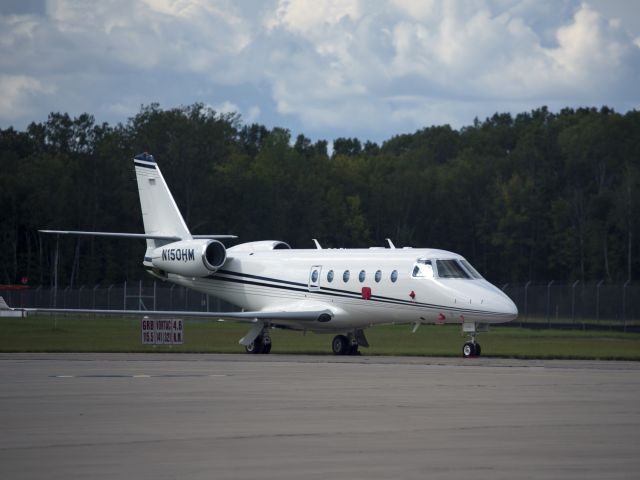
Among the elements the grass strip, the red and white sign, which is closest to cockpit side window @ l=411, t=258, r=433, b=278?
the grass strip

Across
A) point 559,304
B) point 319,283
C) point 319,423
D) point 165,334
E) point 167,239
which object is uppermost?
point 167,239

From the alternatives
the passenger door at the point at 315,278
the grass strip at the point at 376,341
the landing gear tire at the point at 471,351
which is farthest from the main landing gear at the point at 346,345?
the landing gear tire at the point at 471,351

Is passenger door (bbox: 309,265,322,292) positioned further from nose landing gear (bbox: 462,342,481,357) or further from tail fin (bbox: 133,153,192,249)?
nose landing gear (bbox: 462,342,481,357)

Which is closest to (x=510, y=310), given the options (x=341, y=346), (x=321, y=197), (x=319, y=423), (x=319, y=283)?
(x=341, y=346)

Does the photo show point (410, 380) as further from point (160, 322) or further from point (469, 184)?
point (469, 184)

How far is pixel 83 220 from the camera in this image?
96000mm

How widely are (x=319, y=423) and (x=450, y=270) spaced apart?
18.7 m

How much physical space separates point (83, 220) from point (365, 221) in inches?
1008

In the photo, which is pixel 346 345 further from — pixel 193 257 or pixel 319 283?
pixel 193 257

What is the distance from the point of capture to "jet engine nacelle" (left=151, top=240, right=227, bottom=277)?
37.9 m

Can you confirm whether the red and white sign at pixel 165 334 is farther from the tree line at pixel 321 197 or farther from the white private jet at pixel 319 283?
the tree line at pixel 321 197

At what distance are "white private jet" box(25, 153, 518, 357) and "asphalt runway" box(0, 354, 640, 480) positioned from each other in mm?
7206

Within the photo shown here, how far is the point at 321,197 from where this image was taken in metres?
108

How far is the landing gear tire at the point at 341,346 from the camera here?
1401 inches
